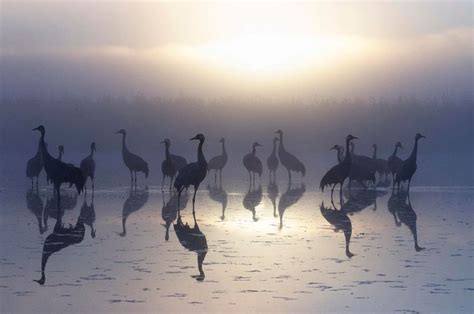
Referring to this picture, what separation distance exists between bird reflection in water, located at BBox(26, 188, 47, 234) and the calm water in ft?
0.12

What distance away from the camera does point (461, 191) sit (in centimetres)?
2134

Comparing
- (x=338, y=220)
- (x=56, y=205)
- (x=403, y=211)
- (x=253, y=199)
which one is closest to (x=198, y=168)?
(x=253, y=199)

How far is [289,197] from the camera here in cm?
1988

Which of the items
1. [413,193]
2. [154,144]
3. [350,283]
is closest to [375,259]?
[350,283]

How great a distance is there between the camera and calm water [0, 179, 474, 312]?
959cm

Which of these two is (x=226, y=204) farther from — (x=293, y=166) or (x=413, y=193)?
(x=293, y=166)

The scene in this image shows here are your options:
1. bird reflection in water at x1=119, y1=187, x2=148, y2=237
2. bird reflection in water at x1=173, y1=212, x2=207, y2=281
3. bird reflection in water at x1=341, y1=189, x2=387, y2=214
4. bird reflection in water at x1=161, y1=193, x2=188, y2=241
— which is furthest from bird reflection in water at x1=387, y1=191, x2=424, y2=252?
bird reflection in water at x1=119, y1=187, x2=148, y2=237

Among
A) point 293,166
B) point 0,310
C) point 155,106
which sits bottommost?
point 0,310

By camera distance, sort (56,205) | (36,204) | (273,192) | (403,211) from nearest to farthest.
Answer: (403,211) → (56,205) → (36,204) → (273,192)

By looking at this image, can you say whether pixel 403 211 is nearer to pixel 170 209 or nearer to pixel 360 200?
pixel 360 200

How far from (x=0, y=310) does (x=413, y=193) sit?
528 inches

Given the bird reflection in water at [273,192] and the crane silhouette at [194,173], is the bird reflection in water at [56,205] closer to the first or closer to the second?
the crane silhouette at [194,173]

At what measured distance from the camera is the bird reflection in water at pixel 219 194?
1870 cm

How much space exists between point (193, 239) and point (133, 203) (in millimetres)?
5093
